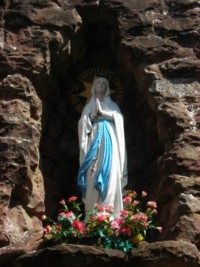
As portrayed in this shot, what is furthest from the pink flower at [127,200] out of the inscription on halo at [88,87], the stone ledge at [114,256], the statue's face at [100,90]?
the inscription on halo at [88,87]

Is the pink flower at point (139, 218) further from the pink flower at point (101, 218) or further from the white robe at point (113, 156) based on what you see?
the white robe at point (113, 156)

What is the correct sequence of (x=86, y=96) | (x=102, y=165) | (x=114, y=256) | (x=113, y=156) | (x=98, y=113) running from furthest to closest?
(x=86, y=96), (x=98, y=113), (x=113, y=156), (x=102, y=165), (x=114, y=256)

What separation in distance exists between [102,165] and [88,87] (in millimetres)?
1313

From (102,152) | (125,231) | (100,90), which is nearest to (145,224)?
(125,231)

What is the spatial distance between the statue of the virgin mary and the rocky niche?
36 centimetres

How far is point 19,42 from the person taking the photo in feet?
26.9

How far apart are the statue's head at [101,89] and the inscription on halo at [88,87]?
273 mm

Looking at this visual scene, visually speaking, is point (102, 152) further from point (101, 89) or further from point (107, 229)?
point (107, 229)

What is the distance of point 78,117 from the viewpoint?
8.62 m

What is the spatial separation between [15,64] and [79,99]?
839 millimetres

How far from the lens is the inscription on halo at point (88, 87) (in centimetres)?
850

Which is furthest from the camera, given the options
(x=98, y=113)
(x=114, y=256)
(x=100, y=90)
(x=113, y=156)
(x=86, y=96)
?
(x=86, y=96)

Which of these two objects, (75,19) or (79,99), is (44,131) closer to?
(79,99)

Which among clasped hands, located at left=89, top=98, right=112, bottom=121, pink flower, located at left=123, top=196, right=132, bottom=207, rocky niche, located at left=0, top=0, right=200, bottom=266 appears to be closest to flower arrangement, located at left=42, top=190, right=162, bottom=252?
pink flower, located at left=123, top=196, right=132, bottom=207
